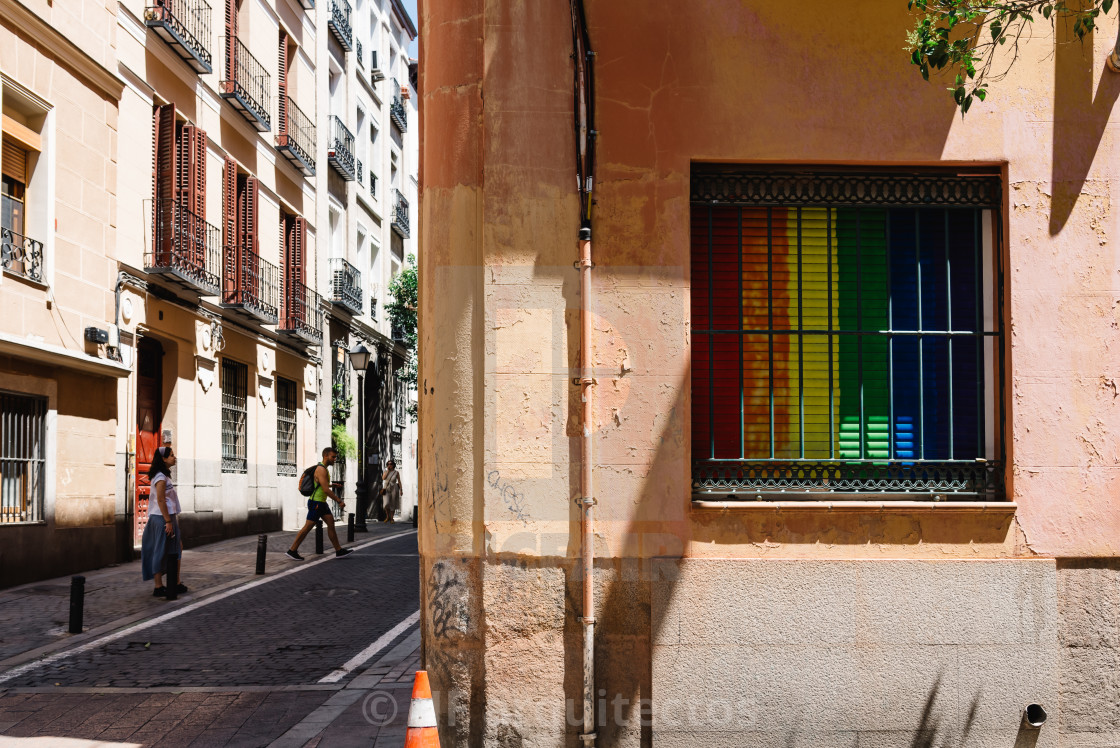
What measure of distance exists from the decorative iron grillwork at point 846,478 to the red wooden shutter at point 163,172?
49.9ft

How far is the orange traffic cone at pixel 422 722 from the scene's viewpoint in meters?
5.09

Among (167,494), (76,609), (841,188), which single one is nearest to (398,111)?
(167,494)

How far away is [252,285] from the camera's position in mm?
24172

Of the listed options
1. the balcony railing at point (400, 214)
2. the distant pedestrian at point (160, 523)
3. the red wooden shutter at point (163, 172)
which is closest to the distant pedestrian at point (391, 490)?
the balcony railing at point (400, 214)

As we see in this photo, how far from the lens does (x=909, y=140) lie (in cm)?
688

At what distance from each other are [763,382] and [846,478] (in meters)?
0.76

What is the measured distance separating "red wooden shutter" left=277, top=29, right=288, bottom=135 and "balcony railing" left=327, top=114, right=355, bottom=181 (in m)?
3.53

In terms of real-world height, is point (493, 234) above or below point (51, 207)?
below

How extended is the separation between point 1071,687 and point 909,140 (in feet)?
10.9

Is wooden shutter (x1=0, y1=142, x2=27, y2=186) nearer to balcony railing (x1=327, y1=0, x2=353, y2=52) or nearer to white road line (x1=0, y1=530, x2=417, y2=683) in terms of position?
white road line (x1=0, y1=530, x2=417, y2=683)

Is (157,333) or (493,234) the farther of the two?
(157,333)

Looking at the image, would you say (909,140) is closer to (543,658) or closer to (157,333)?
(543,658)

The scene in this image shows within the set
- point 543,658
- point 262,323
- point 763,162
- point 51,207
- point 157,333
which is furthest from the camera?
point 262,323

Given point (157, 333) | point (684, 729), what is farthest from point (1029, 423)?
point (157, 333)
